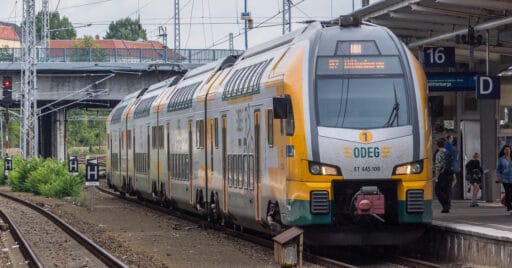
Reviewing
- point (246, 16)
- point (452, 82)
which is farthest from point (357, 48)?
point (246, 16)

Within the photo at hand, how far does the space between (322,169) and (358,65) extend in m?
1.74

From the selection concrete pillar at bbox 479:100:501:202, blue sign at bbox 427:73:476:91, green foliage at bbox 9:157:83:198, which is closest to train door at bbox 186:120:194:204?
blue sign at bbox 427:73:476:91

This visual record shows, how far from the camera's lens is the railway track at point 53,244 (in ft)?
61.0

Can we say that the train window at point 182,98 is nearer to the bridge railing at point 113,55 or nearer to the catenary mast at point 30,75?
the catenary mast at point 30,75

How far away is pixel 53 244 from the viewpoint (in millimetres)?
22625

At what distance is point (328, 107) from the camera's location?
16.6 m

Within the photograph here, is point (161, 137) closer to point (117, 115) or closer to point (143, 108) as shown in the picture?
point (143, 108)

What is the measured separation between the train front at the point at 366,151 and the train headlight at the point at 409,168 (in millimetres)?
14

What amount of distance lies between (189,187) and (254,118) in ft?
22.7

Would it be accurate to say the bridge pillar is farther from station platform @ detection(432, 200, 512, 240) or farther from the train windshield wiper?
the train windshield wiper

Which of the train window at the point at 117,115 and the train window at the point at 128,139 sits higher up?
the train window at the point at 117,115

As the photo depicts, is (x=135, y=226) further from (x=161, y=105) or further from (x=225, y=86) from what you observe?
(x=225, y=86)

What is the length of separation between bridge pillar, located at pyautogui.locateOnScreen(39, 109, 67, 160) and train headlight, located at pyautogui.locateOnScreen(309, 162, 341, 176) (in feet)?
202

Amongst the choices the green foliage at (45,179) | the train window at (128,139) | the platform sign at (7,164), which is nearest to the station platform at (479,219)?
the train window at (128,139)
